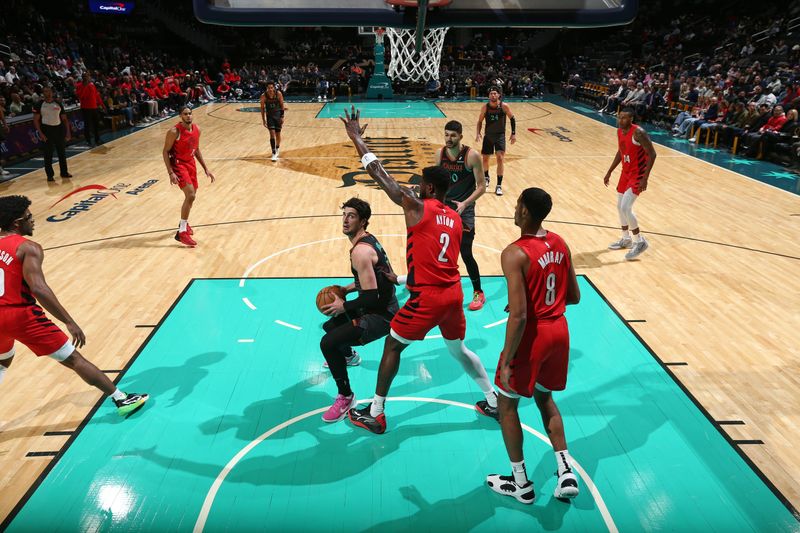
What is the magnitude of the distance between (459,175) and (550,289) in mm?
2973

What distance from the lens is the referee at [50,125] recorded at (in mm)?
11062

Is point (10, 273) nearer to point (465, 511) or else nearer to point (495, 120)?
point (465, 511)

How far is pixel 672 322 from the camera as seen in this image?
6043 mm

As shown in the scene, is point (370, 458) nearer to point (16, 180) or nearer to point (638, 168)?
point (638, 168)

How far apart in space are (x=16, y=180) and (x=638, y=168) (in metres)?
11.2

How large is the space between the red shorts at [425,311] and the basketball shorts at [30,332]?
2282 millimetres

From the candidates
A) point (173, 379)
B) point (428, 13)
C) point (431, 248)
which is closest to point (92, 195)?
point (173, 379)

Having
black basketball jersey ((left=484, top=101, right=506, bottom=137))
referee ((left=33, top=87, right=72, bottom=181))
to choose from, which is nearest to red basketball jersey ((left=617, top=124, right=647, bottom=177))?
black basketball jersey ((left=484, top=101, right=506, bottom=137))

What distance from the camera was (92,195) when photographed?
10758 mm

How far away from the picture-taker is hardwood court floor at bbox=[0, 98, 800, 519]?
471 cm

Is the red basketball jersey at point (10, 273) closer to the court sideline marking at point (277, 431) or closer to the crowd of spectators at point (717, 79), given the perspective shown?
the court sideline marking at point (277, 431)

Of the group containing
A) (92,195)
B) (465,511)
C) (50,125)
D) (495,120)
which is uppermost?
(495,120)

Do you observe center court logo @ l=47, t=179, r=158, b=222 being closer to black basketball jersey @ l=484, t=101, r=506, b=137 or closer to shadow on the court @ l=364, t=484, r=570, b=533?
black basketball jersey @ l=484, t=101, r=506, b=137

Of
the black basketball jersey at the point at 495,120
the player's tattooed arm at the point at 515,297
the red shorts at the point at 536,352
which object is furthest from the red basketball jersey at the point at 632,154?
the player's tattooed arm at the point at 515,297
